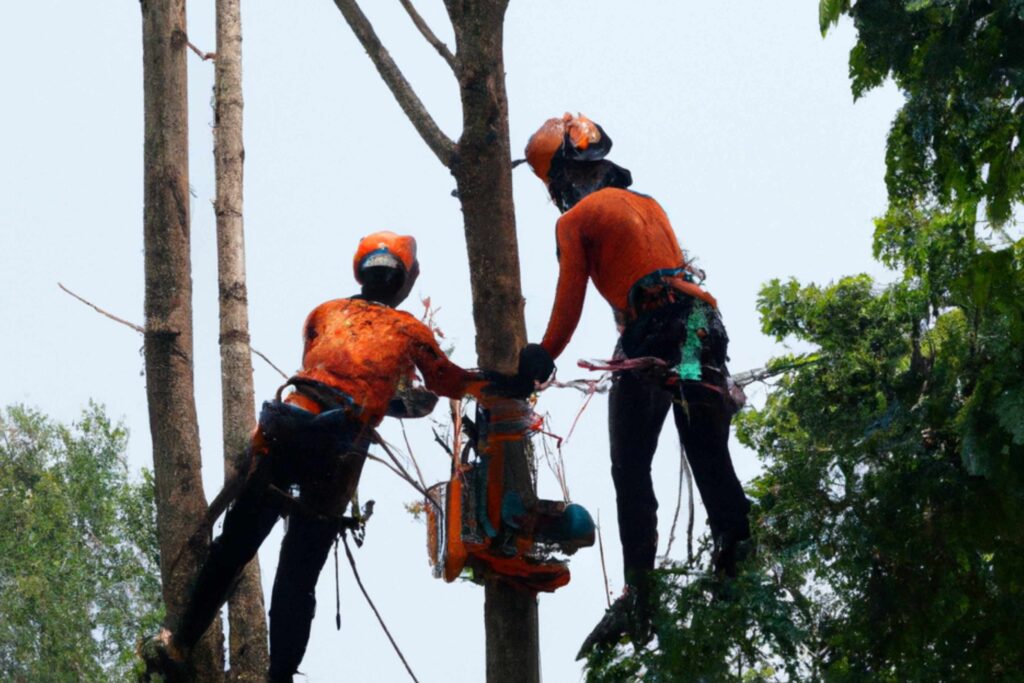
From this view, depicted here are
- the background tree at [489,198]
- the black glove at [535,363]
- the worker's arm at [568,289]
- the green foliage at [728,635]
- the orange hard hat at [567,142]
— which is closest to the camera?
the green foliage at [728,635]

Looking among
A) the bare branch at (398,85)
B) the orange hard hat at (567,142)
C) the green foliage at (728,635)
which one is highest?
the bare branch at (398,85)

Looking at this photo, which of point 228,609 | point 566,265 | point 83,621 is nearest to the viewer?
point 566,265

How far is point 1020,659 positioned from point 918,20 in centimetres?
245

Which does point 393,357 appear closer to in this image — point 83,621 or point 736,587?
point 736,587

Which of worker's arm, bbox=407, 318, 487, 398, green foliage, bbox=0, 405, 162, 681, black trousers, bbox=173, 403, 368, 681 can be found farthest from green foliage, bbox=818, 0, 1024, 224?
green foliage, bbox=0, 405, 162, 681

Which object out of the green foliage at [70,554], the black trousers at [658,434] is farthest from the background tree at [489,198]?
the green foliage at [70,554]

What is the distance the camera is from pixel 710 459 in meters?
6.45

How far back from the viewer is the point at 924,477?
6.37 meters

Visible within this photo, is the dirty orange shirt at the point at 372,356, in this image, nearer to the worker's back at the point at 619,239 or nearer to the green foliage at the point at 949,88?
the worker's back at the point at 619,239

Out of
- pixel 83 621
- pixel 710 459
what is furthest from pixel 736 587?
pixel 83 621

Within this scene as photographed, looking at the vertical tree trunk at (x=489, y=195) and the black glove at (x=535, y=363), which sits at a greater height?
the vertical tree trunk at (x=489, y=195)

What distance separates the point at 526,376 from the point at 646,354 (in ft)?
1.59

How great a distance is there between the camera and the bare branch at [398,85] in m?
7.18

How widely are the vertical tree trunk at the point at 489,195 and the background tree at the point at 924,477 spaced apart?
110 centimetres
